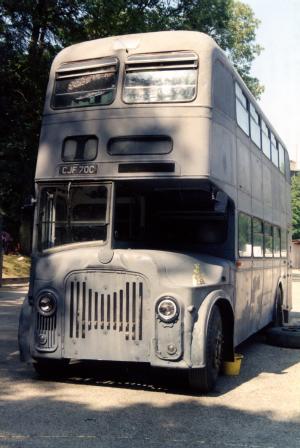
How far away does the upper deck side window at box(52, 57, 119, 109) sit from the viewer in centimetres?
714

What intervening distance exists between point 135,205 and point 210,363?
2.33m


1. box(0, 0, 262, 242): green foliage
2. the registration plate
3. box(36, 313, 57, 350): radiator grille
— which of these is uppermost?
box(0, 0, 262, 242): green foliage

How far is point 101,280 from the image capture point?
6477 mm

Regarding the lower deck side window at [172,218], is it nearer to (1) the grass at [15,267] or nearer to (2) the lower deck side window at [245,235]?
(2) the lower deck side window at [245,235]

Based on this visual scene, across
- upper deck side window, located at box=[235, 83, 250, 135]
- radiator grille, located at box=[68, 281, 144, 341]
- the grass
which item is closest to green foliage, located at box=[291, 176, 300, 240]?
the grass

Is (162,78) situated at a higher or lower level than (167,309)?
higher

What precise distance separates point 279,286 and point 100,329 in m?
6.92

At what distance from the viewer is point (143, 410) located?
5.79 metres

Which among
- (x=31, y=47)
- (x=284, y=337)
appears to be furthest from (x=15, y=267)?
(x=284, y=337)

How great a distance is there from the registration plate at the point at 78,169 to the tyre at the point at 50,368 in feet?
7.48

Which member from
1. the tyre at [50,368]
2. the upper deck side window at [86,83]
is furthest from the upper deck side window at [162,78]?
the tyre at [50,368]

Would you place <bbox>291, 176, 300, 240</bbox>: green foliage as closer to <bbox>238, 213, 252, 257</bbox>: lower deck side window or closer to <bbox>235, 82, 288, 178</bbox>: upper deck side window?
<bbox>235, 82, 288, 178</bbox>: upper deck side window

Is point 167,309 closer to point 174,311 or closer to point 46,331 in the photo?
point 174,311

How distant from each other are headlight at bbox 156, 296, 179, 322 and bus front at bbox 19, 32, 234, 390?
11 mm
